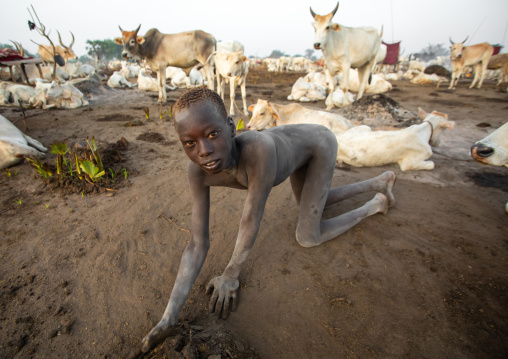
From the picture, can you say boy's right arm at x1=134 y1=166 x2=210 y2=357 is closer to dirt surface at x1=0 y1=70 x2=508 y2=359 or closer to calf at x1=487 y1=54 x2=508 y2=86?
dirt surface at x1=0 y1=70 x2=508 y2=359

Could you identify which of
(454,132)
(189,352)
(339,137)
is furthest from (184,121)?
(454,132)

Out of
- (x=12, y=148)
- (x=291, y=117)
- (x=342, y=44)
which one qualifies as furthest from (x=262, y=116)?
(x=342, y=44)

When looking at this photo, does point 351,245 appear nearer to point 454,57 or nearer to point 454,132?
point 454,132

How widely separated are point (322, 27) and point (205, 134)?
6717 millimetres

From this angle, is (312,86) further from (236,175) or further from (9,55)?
(9,55)

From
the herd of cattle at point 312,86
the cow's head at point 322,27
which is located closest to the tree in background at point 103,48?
the herd of cattle at point 312,86

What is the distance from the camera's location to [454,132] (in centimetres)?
557

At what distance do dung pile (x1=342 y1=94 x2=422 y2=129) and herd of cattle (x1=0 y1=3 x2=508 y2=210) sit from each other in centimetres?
102

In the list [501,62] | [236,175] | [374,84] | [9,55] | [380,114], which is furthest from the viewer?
[501,62]

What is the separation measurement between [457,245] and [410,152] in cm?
182

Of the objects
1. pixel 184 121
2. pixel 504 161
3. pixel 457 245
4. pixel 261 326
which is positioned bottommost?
pixel 261 326

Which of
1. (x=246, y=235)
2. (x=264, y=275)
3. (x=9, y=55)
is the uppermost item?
(x=9, y=55)

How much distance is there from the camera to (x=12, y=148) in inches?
146

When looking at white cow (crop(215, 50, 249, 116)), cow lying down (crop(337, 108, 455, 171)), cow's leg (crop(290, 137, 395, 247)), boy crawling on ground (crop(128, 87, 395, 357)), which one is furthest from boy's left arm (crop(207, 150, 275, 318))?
white cow (crop(215, 50, 249, 116))
